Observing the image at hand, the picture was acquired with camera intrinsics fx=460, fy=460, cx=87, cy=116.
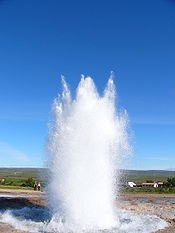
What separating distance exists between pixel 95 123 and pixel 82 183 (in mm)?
2849

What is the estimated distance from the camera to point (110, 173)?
70.2 feet

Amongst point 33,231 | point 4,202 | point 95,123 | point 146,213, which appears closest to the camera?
point 33,231

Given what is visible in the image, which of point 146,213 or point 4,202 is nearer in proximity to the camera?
point 146,213

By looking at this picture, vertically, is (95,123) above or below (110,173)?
above

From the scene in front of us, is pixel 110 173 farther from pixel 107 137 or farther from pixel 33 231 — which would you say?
pixel 33 231

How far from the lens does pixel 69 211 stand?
20.2 meters

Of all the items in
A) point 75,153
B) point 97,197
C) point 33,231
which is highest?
point 75,153

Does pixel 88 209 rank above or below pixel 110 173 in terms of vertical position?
below

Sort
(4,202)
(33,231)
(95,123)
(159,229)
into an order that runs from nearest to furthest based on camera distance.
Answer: (33,231) < (159,229) < (95,123) < (4,202)

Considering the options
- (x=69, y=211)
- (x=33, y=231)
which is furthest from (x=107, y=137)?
(x=33, y=231)

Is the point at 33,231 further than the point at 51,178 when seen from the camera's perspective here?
No

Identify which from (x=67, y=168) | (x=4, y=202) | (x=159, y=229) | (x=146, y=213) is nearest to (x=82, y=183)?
(x=67, y=168)

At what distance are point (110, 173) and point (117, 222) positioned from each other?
2243mm

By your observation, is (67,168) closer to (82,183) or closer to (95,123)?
(82,183)
